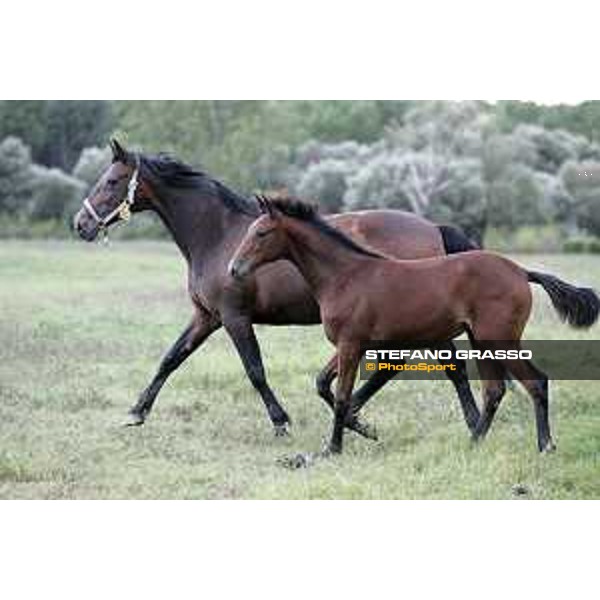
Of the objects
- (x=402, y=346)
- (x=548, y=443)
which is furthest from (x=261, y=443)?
(x=548, y=443)

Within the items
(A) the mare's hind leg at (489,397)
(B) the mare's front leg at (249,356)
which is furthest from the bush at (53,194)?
(A) the mare's hind leg at (489,397)

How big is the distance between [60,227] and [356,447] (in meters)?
2.06

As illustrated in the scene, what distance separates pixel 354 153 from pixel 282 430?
1562mm

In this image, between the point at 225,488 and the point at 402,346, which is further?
the point at 402,346

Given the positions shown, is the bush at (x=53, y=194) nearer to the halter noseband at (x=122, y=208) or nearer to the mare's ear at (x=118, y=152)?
the halter noseband at (x=122, y=208)

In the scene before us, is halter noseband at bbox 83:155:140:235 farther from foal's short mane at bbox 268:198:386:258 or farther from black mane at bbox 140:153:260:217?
foal's short mane at bbox 268:198:386:258

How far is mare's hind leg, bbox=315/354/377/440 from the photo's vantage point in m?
6.65

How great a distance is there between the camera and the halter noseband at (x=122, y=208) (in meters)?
6.89

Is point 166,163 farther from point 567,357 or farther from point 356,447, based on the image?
point 567,357

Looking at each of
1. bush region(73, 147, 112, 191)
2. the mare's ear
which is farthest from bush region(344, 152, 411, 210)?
bush region(73, 147, 112, 191)

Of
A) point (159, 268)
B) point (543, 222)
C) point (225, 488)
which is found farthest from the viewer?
point (159, 268)

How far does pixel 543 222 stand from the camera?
271 inches

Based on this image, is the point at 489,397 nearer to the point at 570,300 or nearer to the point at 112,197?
the point at 570,300

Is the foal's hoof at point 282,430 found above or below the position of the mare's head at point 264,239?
below
